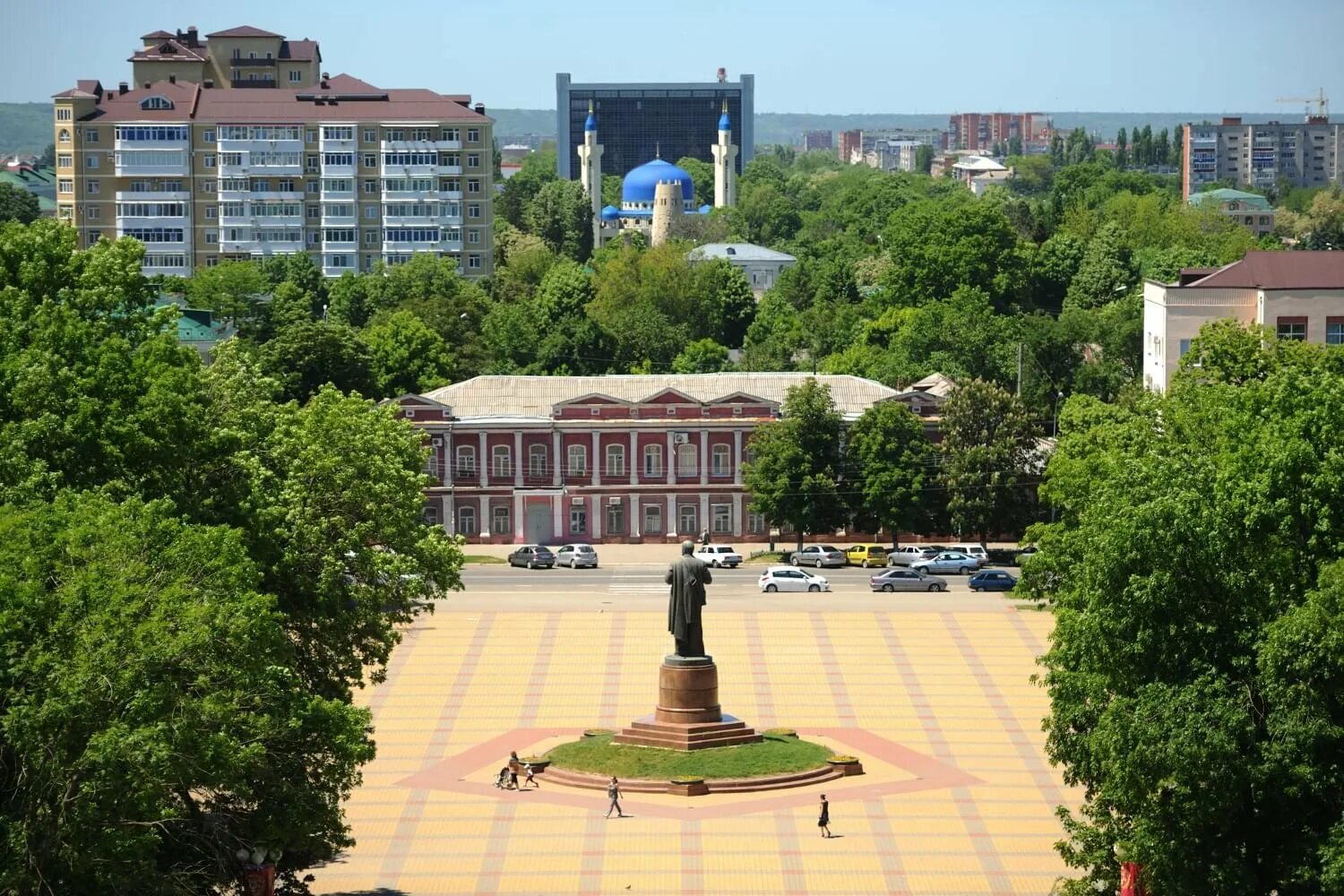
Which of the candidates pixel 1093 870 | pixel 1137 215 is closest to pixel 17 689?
pixel 1093 870

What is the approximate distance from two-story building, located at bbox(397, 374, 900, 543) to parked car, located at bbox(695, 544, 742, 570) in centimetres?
490

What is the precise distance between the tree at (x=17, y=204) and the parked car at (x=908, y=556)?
3569 inches

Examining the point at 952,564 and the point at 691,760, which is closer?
the point at 691,760

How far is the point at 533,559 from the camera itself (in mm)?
84625

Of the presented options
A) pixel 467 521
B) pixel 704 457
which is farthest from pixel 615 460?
pixel 467 521

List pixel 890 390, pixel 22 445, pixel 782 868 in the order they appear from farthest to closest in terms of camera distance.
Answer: pixel 890 390
pixel 782 868
pixel 22 445

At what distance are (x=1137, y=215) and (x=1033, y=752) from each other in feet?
384

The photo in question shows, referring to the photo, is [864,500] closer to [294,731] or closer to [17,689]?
[294,731]

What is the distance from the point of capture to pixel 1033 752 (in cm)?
5553

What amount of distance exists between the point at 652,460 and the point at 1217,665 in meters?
52.5

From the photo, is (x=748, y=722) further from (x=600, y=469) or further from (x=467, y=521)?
(x=467, y=521)

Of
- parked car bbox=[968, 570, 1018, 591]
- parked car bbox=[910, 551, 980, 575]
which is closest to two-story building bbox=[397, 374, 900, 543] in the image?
parked car bbox=[910, 551, 980, 575]

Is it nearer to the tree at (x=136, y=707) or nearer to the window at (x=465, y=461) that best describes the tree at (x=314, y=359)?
the window at (x=465, y=461)

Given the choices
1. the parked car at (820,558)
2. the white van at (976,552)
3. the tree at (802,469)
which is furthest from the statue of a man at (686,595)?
the tree at (802,469)
